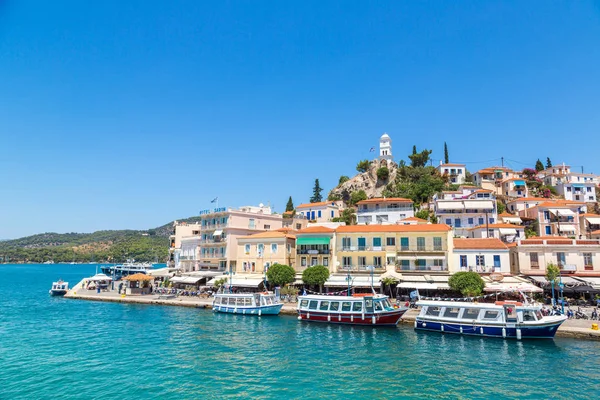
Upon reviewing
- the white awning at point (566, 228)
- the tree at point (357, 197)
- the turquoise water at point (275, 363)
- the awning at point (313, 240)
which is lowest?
the turquoise water at point (275, 363)

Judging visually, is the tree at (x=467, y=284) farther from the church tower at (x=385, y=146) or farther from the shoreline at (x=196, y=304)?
the church tower at (x=385, y=146)

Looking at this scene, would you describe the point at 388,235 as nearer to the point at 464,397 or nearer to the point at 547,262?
the point at 547,262

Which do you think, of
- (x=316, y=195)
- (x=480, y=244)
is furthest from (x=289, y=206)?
(x=480, y=244)

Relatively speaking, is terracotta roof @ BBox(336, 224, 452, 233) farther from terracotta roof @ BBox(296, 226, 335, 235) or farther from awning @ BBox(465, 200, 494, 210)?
awning @ BBox(465, 200, 494, 210)

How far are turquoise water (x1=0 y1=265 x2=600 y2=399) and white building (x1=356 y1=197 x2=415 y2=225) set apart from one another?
32.6 metres

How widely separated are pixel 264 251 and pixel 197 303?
1134 cm

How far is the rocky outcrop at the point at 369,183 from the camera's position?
305 ft

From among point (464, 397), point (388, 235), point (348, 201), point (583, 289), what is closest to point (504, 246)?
point (583, 289)

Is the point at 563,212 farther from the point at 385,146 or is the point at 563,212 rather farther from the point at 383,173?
the point at 385,146

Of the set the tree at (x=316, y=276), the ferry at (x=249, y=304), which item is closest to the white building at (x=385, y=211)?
the tree at (x=316, y=276)

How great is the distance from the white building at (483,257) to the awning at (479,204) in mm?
19068

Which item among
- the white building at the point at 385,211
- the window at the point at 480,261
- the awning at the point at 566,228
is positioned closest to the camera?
the window at the point at 480,261

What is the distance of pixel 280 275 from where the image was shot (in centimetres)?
4531

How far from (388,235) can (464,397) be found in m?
28.1
